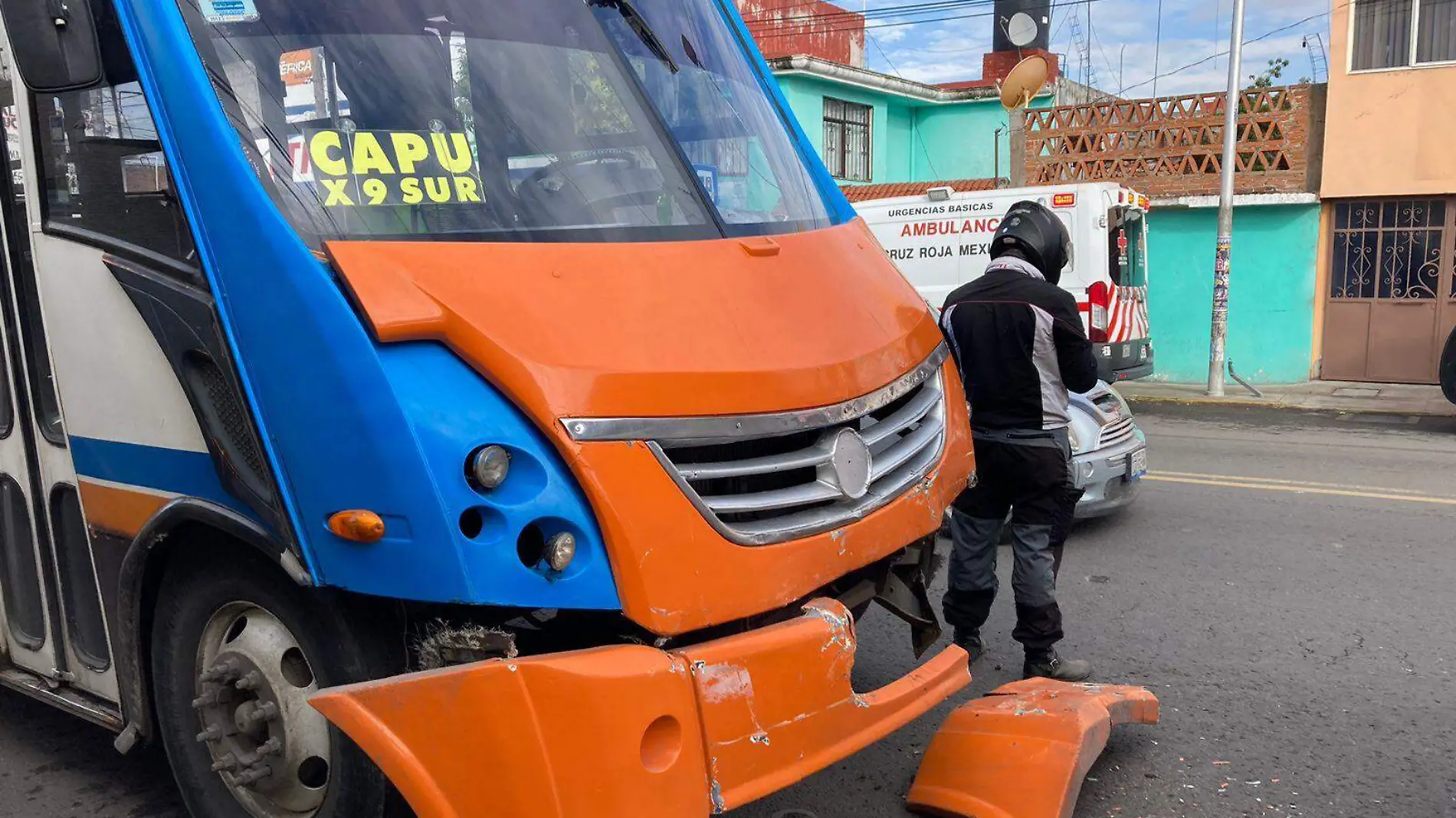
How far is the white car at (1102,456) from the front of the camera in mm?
6727

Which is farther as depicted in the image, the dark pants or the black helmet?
the black helmet

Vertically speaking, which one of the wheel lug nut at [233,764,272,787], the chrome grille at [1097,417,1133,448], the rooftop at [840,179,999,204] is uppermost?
the rooftop at [840,179,999,204]

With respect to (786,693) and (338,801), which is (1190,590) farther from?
(338,801)

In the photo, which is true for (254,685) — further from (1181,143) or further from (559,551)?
(1181,143)

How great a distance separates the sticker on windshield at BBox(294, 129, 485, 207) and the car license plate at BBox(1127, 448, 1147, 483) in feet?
16.7

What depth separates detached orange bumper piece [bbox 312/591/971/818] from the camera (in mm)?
2281

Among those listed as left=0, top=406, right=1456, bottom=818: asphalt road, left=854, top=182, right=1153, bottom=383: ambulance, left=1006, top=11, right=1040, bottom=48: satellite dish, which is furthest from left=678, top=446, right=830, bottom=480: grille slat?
left=1006, top=11, right=1040, bottom=48: satellite dish

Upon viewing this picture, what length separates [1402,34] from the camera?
51.0ft

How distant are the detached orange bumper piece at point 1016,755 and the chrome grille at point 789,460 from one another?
888mm

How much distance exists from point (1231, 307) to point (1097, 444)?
454 inches

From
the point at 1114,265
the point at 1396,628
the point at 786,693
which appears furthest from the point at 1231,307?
the point at 786,693

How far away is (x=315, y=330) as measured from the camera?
2518 mm

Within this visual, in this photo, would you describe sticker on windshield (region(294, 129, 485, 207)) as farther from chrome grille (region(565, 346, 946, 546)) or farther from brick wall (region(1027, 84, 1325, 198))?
brick wall (region(1027, 84, 1325, 198))

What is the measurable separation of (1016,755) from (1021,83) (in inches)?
661
